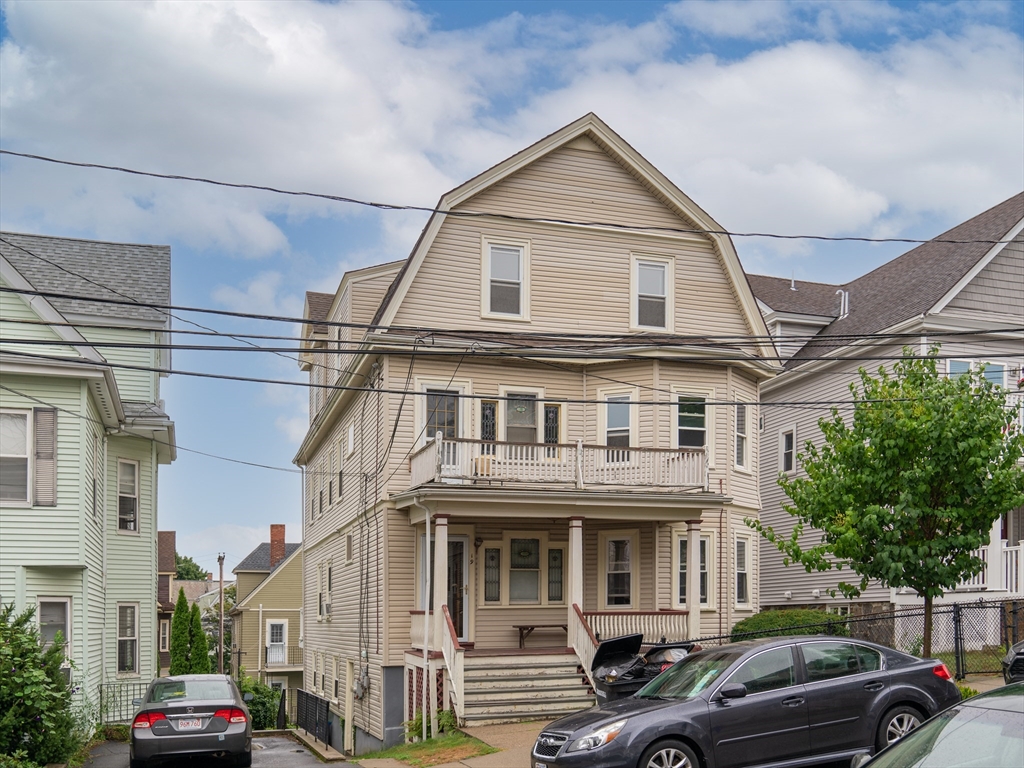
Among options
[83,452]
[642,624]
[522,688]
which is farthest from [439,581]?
[83,452]

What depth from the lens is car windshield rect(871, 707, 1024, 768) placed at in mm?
5898

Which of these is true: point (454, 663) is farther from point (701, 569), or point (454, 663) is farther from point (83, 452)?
point (701, 569)

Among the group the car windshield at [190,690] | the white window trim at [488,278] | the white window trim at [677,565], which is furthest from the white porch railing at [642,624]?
the car windshield at [190,690]

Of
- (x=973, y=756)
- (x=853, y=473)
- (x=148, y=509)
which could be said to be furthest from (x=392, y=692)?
(x=973, y=756)

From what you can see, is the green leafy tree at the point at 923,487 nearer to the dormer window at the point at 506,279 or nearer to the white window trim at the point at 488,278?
the white window trim at the point at 488,278

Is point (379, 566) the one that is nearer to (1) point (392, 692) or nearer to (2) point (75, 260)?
(1) point (392, 692)

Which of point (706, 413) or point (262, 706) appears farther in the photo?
point (262, 706)

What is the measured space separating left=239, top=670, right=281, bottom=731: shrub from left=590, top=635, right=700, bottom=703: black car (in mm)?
25537

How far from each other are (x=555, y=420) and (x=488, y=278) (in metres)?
3.47

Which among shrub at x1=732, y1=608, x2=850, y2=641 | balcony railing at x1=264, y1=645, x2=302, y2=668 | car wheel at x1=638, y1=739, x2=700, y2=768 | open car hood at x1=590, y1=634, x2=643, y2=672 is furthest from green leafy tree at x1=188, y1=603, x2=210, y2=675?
car wheel at x1=638, y1=739, x2=700, y2=768

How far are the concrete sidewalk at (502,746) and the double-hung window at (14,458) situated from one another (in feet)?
26.5

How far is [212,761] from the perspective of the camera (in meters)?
16.5

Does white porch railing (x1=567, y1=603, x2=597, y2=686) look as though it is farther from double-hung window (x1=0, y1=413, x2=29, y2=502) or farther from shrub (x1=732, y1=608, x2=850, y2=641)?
double-hung window (x1=0, y1=413, x2=29, y2=502)

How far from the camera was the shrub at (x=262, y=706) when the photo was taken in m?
42.1
